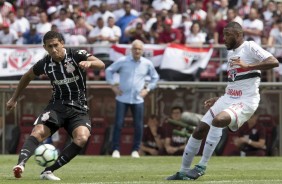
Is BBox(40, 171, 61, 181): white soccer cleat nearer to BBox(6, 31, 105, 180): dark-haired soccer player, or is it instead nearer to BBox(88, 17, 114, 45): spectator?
BBox(6, 31, 105, 180): dark-haired soccer player

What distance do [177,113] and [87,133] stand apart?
9911 mm

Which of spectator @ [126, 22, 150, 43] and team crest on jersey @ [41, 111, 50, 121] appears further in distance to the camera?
spectator @ [126, 22, 150, 43]

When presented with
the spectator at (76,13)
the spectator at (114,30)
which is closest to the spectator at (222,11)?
the spectator at (114,30)

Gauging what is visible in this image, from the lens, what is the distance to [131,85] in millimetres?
20562

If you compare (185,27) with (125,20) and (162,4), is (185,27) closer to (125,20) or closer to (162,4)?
(125,20)

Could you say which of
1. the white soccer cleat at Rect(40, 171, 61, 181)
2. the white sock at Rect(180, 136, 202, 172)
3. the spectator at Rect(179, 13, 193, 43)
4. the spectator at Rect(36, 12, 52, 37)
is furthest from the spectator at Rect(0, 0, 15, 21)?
the white sock at Rect(180, 136, 202, 172)

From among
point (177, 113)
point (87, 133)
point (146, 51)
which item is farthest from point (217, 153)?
point (87, 133)

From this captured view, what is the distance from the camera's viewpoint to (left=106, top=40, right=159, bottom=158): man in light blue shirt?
20391mm

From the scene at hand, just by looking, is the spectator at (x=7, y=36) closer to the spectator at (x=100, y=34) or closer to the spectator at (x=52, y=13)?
the spectator at (x=52, y=13)

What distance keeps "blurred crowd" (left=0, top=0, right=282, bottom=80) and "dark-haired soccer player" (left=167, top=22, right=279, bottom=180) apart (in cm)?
985

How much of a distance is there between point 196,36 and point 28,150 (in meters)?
12.2

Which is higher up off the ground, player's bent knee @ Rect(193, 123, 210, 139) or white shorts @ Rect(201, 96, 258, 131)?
white shorts @ Rect(201, 96, 258, 131)

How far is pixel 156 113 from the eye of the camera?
24.3 meters

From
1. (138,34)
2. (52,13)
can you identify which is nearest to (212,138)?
(138,34)
